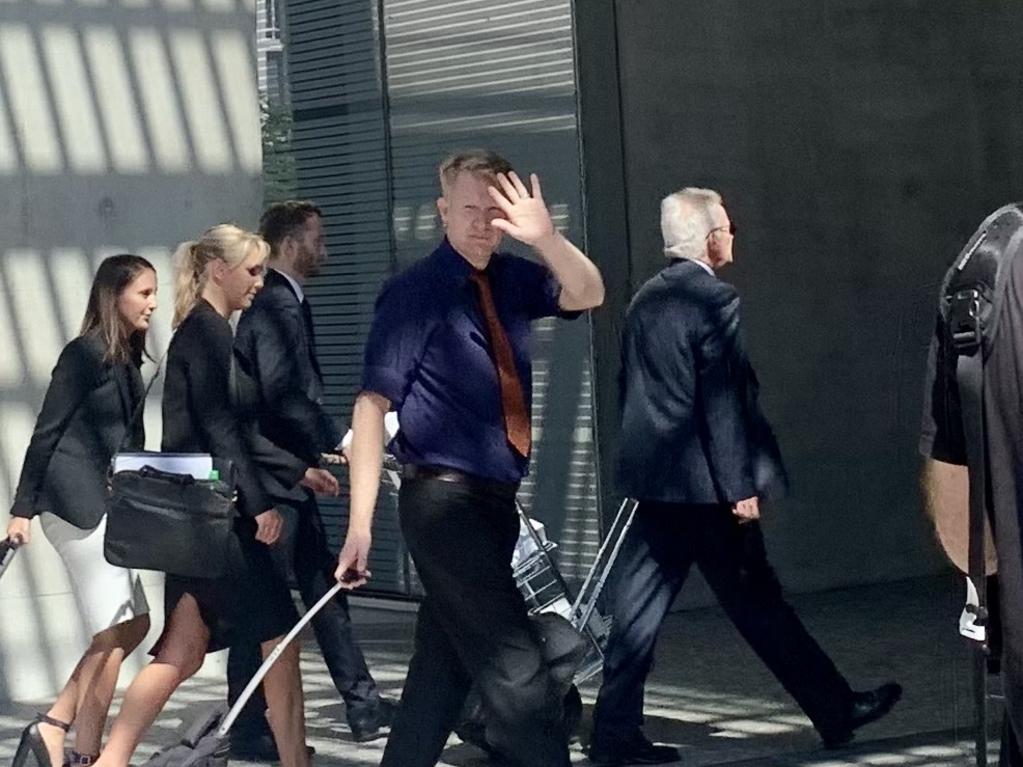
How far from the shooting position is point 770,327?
1141 centimetres

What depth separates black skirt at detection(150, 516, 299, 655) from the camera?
6.54 meters

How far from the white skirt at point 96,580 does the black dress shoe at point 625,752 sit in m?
1.52

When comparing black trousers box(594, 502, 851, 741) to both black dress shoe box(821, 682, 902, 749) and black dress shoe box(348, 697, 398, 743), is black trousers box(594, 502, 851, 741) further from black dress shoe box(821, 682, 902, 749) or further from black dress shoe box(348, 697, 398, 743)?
black dress shoe box(348, 697, 398, 743)

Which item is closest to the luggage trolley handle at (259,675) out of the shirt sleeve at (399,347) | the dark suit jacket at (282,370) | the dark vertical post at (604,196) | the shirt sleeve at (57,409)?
the shirt sleeve at (399,347)

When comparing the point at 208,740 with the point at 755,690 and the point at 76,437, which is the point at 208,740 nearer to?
the point at 76,437

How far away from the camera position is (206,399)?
654cm

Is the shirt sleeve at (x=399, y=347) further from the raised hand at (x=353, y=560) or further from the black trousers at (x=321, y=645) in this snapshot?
the black trousers at (x=321, y=645)

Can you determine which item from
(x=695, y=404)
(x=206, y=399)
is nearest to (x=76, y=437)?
(x=206, y=399)

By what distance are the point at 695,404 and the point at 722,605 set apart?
0.67m

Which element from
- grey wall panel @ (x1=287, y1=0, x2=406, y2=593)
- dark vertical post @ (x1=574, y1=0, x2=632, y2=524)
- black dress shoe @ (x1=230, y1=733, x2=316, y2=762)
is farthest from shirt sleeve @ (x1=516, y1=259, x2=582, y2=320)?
grey wall panel @ (x1=287, y1=0, x2=406, y2=593)

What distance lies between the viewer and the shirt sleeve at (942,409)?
3.72 meters

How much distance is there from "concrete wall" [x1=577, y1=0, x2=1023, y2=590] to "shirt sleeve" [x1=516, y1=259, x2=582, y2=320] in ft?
17.0

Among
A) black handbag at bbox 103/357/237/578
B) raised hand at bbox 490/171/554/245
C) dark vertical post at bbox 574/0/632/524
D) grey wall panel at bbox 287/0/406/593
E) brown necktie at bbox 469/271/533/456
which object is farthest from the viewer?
grey wall panel at bbox 287/0/406/593

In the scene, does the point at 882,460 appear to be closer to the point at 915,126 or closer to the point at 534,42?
the point at 915,126
